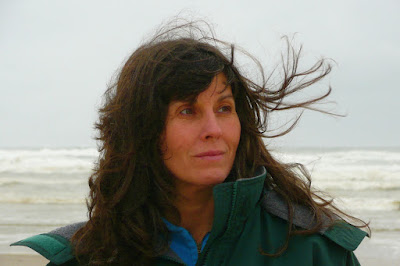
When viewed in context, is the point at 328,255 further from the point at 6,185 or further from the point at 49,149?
the point at 49,149

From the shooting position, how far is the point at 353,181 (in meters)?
16.5

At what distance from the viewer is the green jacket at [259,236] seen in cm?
212

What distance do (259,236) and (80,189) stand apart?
46.1ft

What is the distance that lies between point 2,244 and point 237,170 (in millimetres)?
6377

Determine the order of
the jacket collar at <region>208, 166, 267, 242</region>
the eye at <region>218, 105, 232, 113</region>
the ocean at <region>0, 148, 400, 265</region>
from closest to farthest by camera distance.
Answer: the jacket collar at <region>208, 166, 267, 242</region> < the eye at <region>218, 105, 232, 113</region> < the ocean at <region>0, 148, 400, 265</region>

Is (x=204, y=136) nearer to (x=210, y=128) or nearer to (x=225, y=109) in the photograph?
(x=210, y=128)

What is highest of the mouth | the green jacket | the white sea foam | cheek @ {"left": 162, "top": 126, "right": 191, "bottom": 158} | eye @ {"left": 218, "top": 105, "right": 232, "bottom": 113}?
eye @ {"left": 218, "top": 105, "right": 232, "bottom": 113}

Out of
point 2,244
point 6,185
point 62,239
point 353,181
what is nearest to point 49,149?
point 6,185

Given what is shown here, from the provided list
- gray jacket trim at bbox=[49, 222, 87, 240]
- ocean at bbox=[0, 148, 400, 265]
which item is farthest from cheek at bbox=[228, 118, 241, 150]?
gray jacket trim at bbox=[49, 222, 87, 240]

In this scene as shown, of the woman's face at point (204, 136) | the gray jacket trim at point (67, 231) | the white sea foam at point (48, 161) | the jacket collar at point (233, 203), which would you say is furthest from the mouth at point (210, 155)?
the white sea foam at point (48, 161)

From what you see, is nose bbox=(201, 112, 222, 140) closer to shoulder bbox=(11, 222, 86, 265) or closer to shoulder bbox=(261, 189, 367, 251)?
shoulder bbox=(261, 189, 367, 251)

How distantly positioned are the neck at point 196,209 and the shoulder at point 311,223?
0.85ft

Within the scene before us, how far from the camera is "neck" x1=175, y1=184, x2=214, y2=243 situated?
2422 millimetres

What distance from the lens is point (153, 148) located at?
94.4 inches
